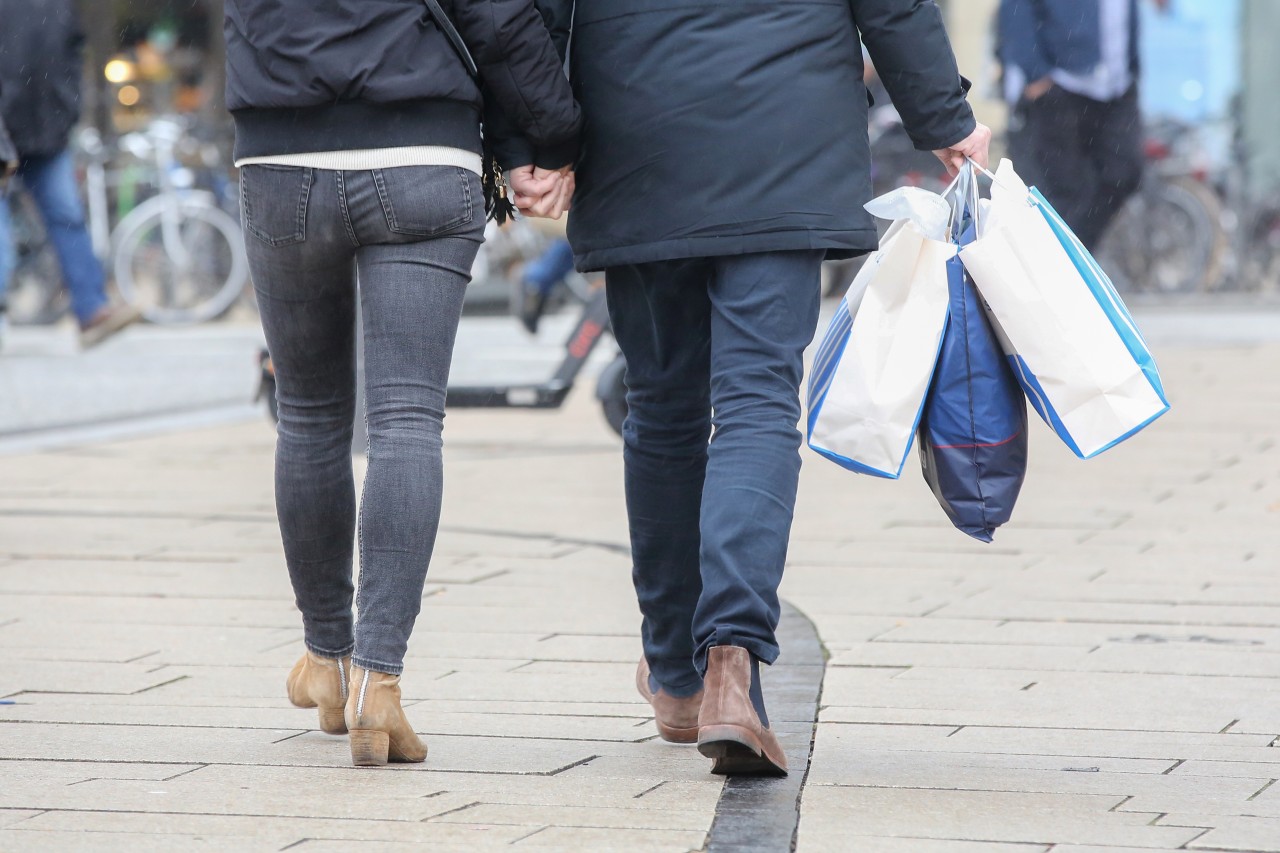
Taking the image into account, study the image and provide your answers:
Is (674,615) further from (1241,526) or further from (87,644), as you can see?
(1241,526)

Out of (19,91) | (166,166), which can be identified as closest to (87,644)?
(19,91)

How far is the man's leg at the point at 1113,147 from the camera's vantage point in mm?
7555

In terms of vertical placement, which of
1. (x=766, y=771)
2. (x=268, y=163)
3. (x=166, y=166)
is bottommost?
(x=166, y=166)

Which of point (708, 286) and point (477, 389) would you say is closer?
point (708, 286)

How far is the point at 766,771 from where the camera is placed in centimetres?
297

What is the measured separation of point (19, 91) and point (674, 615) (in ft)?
17.1

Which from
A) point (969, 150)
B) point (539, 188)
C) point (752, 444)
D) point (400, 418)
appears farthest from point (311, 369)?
point (969, 150)

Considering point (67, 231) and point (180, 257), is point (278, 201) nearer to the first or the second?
point (67, 231)

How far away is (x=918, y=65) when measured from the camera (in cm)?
308

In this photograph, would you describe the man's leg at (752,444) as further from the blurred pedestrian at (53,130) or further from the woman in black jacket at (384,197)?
the blurred pedestrian at (53,130)

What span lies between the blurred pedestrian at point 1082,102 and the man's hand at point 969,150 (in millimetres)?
4479

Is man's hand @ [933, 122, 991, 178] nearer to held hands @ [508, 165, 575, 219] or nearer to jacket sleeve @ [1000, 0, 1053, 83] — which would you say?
held hands @ [508, 165, 575, 219]

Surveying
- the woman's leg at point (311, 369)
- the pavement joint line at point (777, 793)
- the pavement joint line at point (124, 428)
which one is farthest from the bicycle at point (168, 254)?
the woman's leg at point (311, 369)

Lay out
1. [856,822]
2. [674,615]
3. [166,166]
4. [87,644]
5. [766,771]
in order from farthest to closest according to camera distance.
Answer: [166,166], [87,644], [674,615], [766,771], [856,822]
